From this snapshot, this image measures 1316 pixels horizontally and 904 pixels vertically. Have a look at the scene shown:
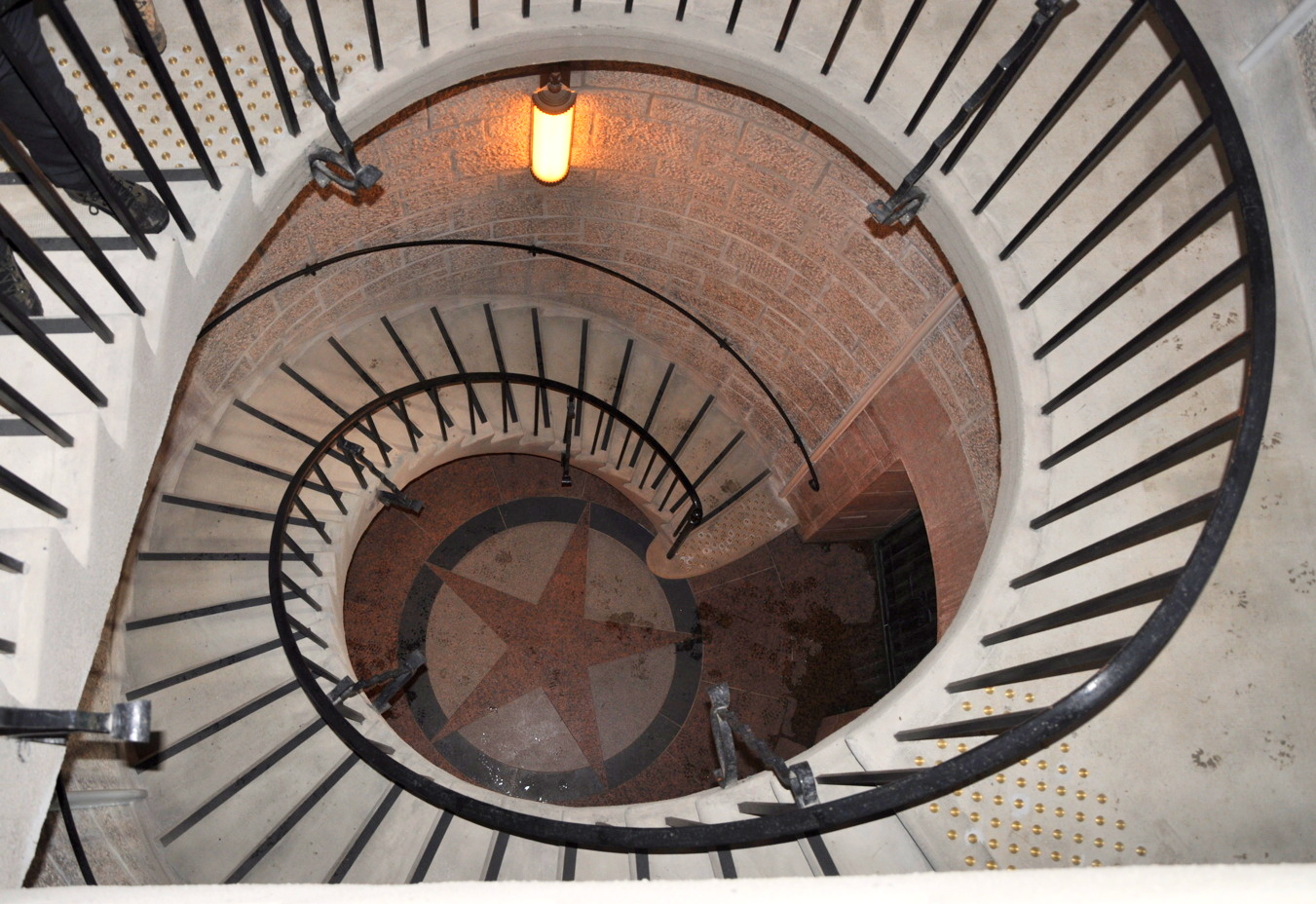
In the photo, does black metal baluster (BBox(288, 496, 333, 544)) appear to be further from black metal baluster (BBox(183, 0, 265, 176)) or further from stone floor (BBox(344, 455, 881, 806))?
black metal baluster (BBox(183, 0, 265, 176))

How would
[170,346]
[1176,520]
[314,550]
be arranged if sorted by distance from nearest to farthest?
[1176,520]
[170,346]
[314,550]

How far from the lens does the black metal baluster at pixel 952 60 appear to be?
2766mm

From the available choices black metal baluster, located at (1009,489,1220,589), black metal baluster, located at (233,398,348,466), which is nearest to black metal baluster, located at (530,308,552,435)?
black metal baluster, located at (233,398,348,466)

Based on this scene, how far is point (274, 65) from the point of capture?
259 cm

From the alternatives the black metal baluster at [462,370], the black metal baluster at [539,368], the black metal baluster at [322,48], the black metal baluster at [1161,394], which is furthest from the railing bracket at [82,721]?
the black metal baluster at [539,368]

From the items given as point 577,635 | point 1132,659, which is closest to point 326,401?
point 577,635

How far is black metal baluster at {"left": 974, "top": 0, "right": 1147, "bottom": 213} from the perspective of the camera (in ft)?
8.50

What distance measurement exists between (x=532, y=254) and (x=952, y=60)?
3605 millimetres

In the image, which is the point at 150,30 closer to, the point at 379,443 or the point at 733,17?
the point at 733,17

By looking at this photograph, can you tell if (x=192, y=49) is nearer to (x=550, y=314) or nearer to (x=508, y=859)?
(x=508, y=859)

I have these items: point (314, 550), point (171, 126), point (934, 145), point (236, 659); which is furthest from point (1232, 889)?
point (314, 550)

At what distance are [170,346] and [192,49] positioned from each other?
1007 millimetres

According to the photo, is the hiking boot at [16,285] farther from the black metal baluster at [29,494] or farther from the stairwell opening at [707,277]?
the stairwell opening at [707,277]

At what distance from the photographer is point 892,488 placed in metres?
5.67
